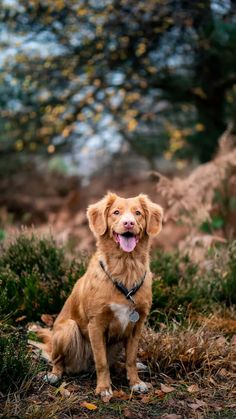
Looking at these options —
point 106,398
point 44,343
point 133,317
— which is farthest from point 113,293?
point 44,343

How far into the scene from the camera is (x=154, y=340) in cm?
511

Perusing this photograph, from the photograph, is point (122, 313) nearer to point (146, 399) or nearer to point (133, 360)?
point (133, 360)

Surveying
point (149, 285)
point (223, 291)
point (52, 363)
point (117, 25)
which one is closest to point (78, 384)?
point (52, 363)

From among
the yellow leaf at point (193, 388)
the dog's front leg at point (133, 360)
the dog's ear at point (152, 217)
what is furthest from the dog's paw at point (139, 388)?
the dog's ear at point (152, 217)

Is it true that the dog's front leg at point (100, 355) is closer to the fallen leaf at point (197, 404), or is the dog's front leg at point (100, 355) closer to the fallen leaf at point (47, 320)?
the fallen leaf at point (197, 404)

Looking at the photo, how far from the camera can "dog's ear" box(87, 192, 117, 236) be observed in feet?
14.8

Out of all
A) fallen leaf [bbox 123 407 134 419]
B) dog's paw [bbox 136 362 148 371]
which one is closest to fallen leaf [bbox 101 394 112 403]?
fallen leaf [bbox 123 407 134 419]

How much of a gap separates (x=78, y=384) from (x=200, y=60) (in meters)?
8.29

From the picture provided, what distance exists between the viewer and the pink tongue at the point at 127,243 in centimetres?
433

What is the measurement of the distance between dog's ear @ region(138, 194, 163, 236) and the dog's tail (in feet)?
4.81

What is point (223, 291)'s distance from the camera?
663 centimetres

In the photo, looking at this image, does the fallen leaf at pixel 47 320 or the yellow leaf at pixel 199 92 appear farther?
the yellow leaf at pixel 199 92

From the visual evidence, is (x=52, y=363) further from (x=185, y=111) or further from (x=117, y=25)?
(x=185, y=111)

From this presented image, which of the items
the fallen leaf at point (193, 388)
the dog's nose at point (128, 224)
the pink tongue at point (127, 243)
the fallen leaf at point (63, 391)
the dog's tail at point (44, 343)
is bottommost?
the fallen leaf at point (193, 388)
